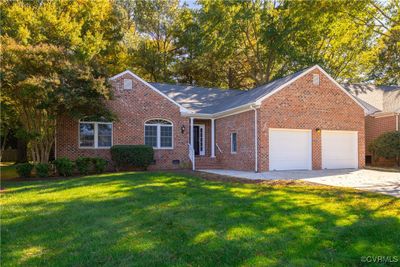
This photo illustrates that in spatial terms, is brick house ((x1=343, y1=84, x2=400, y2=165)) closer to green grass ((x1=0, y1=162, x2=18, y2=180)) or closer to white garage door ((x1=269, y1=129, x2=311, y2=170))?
white garage door ((x1=269, y1=129, x2=311, y2=170))

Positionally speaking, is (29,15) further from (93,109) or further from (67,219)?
(67,219)

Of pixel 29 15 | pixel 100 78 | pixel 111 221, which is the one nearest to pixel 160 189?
pixel 111 221

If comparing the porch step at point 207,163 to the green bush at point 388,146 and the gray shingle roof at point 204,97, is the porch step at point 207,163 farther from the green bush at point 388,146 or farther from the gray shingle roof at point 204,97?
the green bush at point 388,146

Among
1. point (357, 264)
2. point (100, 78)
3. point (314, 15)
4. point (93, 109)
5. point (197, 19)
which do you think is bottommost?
point (357, 264)

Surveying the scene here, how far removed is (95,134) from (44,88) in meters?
4.56

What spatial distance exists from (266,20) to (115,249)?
25.8m

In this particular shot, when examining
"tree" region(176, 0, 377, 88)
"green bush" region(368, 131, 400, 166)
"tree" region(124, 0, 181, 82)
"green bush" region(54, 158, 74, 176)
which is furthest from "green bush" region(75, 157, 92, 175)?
"tree" region(176, 0, 377, 88)

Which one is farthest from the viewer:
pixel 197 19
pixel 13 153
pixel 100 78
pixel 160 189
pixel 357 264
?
pixel 13 153

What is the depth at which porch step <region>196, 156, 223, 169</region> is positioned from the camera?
18.4 metres

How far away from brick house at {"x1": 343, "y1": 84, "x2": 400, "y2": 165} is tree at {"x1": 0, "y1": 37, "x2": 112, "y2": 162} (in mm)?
16496

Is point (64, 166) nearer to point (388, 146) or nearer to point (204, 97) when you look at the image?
point (204, 97)

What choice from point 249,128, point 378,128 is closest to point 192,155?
point 249,128

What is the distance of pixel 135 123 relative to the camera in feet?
57.6

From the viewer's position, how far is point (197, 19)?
2989 cm
